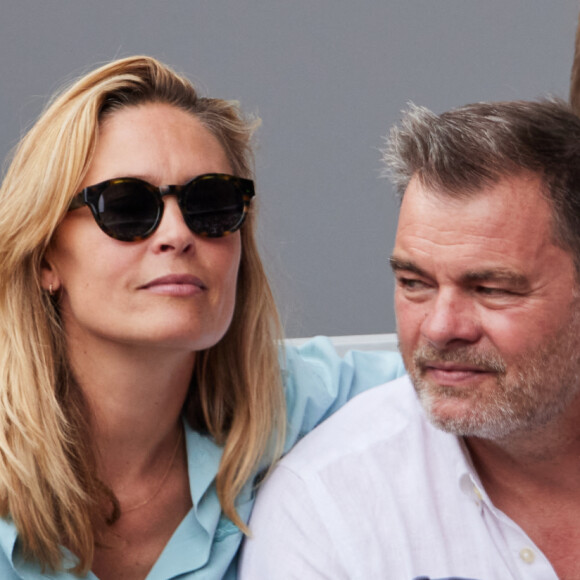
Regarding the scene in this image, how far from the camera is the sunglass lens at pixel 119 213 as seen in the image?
2109 mm

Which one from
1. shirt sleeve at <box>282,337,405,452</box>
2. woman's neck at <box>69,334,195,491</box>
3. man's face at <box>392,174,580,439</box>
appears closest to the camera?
man's face at <box>392,174,580,439</box>

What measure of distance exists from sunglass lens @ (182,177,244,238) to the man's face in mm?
418

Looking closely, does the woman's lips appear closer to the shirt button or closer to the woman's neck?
the woman's neck

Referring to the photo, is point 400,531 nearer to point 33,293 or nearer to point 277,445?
point 277,445

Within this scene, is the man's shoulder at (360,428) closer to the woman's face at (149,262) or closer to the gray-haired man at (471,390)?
the gray-haired man at (471,390)

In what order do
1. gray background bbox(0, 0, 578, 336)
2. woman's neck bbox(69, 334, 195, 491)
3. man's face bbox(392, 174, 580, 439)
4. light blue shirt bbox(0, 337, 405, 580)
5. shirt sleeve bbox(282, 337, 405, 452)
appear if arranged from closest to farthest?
man's face bbox(392, 174, 580, 439) < light blue shirt bbox(0, 337, 405, 580) < woman's neck bbox(69, 334, 195, 491) < shirt sleeve bbox(282, 337, 405, 452) < gray background bbox(0, 0, 578, 336)

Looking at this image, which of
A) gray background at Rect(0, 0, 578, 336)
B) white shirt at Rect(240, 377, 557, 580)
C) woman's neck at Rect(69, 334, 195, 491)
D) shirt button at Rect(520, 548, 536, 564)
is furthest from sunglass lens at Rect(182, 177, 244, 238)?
gray background at Rect(0, 0, 578, 336)

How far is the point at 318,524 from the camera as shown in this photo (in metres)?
2.05

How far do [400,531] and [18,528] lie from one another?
2.41ft

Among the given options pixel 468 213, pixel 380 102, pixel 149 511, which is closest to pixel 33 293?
pixel 149 511

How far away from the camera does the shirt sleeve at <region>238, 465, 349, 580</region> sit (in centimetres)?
202

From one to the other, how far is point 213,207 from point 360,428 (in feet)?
1.79

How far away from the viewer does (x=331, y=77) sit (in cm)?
375

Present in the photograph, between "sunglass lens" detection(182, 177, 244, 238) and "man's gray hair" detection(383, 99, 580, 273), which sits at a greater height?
"man's gray hair" detection(383, 99, 580, 273)
